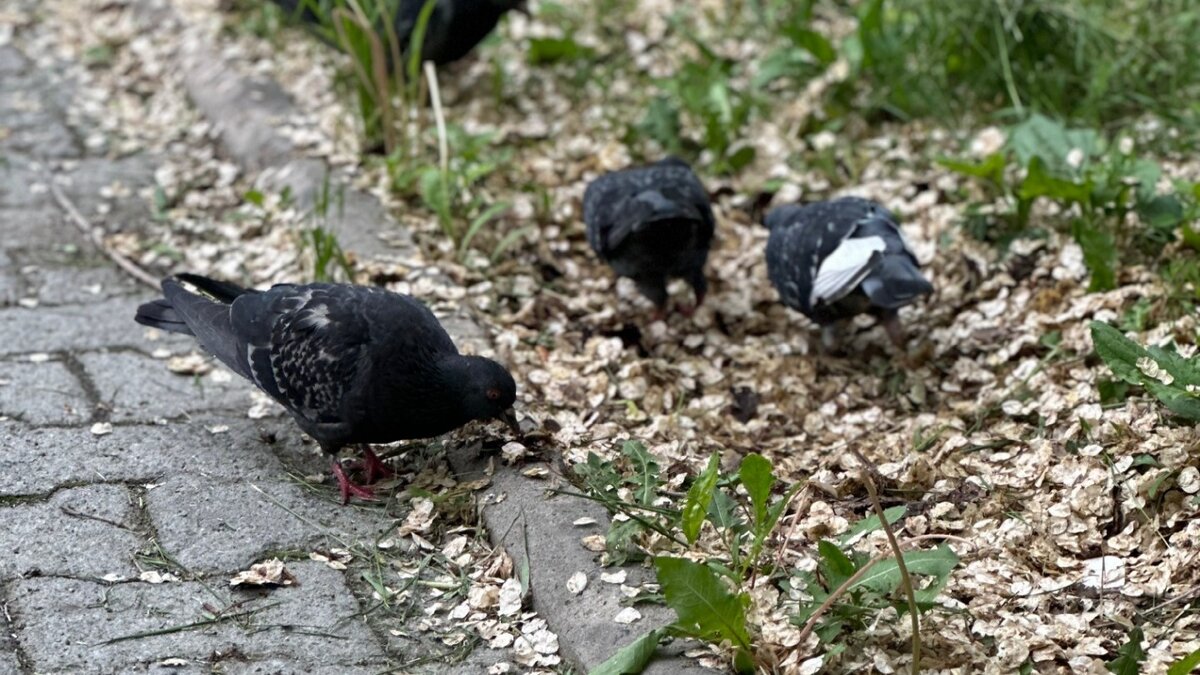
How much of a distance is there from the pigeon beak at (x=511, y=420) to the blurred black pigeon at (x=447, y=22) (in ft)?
9.44

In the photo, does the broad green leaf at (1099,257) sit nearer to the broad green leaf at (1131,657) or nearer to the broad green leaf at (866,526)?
the broad green leaf at (866,526)

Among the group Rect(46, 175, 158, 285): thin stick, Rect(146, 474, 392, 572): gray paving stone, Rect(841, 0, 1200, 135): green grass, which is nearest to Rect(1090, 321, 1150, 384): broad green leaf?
Rect(146, 474, 392, 572): gray paving stone

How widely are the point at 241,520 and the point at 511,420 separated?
75 centimetres

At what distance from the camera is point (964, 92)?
5660 mm

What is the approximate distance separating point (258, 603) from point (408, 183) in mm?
2405

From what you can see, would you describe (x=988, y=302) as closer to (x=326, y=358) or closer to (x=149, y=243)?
(x=326, y=358)

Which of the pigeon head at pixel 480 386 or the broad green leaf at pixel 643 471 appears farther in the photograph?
the pigeon head at pixel 480 386

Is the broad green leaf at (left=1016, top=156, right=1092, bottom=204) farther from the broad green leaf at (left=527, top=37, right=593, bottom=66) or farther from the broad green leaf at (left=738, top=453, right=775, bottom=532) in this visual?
the broad green leaf at (left=527, top=37, right=593, bottom=66)

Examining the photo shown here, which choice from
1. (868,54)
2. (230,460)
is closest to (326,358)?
(230,460)

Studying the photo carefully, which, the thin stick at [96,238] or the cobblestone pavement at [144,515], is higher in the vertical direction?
the cobblestone pavement at [144,515]

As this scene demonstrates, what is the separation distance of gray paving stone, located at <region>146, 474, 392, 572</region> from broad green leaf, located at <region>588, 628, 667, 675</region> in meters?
0.93

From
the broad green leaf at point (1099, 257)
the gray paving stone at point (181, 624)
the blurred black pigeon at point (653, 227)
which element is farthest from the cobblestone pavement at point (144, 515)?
the broad green leaf at point (1099, 257)

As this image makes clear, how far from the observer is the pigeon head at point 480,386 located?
3477 millimetres

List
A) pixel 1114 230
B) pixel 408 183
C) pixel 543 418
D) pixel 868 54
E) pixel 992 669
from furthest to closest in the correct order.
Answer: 1. pixel 868 54
2. pixel 408 183
3. pixel 1114 230
4. pixel 543 418
5. pixel 992 669
